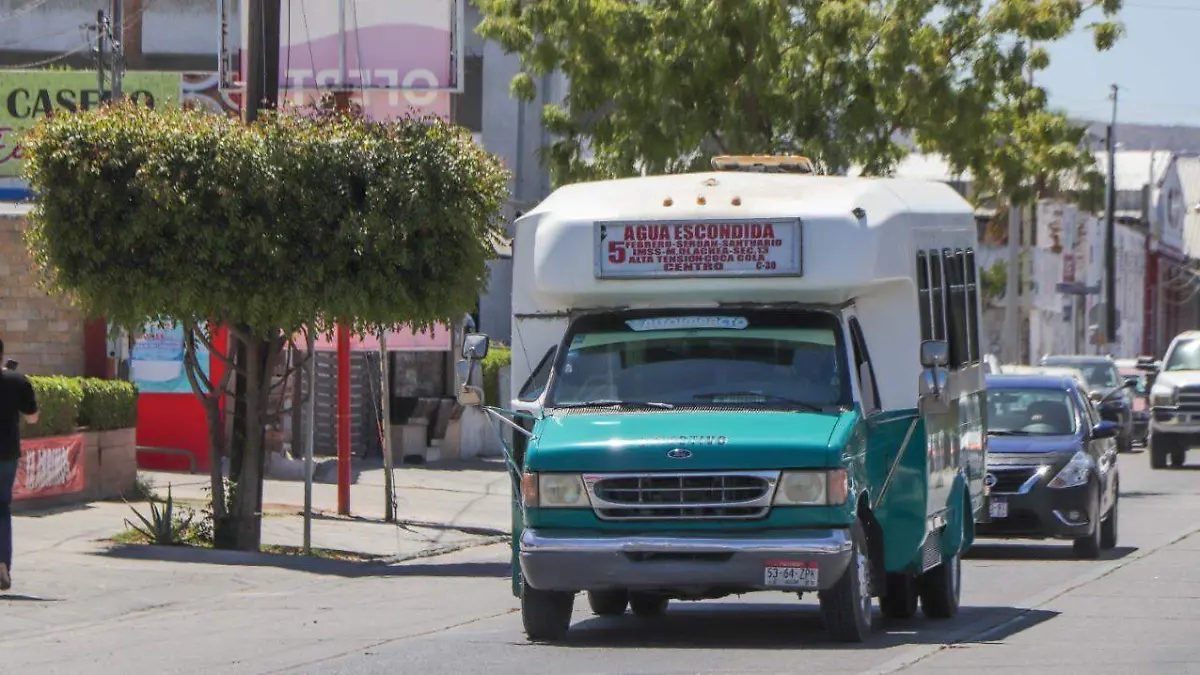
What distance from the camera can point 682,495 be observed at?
11.2 meters

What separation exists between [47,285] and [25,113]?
43.5 feet

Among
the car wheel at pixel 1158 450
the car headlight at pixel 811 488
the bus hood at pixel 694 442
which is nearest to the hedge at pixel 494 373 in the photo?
the car wheel at pixel 1158 450

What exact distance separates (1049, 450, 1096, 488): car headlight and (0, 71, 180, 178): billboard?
52.2 feet

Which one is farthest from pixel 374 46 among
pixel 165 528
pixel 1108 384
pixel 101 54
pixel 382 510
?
pixel 1108 384

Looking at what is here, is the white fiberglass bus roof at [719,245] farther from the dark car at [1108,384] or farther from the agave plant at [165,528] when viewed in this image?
the dark car at [1108,384]

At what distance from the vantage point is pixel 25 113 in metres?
29.9

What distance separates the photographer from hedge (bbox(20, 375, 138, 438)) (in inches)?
800

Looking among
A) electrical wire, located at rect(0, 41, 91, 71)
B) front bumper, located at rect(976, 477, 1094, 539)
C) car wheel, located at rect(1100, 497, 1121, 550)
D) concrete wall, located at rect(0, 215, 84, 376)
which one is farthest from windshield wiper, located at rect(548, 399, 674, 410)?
electrical wire, located at rect(0, 41, 91, 71)

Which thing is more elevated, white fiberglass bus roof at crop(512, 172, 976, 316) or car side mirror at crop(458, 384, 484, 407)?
white fiberglass bus roof at crop(512, 172, 976, 316)

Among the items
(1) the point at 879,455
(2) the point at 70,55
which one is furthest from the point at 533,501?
(2) the point at 70,55

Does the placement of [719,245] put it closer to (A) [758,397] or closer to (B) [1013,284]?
(A) [758,397]

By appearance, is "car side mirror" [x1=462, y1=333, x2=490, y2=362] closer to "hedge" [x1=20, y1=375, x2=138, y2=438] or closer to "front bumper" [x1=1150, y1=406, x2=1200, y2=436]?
"hedge" [x1=20, y1=375, x2=138, y2=438]

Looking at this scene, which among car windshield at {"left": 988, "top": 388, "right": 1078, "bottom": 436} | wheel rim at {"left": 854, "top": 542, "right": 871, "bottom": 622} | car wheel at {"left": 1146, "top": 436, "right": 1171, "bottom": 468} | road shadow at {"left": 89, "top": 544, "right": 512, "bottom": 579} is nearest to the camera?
wheel rim at {"left": 854, "top": 542, "right": 871, "bottom": 622}

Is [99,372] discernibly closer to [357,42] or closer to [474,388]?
[357,42]
